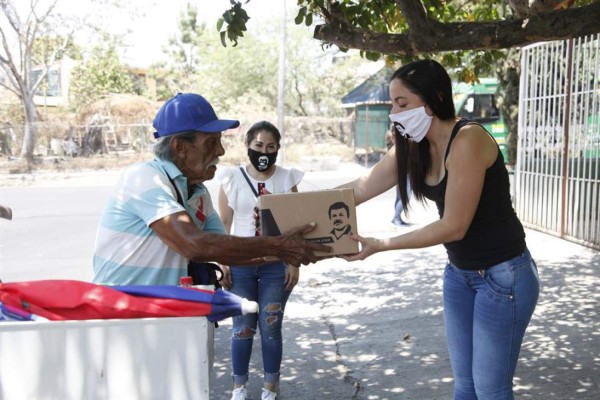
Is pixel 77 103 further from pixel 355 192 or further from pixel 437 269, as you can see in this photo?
pixel 355 192

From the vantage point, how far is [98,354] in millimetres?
1874

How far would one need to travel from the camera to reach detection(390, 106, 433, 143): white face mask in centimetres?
280

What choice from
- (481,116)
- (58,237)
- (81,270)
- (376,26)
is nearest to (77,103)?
(481,116)

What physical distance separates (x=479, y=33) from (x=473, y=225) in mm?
1795

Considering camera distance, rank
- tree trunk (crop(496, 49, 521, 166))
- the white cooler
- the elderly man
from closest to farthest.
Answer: the white cooler → the elderly man → tree trunk (crop(496, 49, 521, 166))

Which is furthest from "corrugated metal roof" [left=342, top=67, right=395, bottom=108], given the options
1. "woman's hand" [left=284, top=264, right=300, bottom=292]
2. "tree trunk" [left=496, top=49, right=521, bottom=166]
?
"woman's hand" [left=284, top=264, right=300, bottom=292]

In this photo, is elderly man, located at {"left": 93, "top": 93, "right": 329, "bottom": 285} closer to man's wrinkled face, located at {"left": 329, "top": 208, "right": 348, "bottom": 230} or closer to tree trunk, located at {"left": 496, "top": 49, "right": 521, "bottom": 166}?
man's wrinkled face, located at {"left": 329, "top": 208, "right": 348, "bottom": 230}

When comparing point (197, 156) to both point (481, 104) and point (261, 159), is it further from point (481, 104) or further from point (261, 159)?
point (481, 104)

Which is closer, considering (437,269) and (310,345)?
(310,345)

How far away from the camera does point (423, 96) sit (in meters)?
2.79

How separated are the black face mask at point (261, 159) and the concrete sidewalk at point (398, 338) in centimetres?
109

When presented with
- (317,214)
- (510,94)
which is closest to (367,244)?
(317,214)

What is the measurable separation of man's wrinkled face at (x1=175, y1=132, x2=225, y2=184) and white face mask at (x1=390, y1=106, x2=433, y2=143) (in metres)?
0.78

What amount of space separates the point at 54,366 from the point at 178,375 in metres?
0.35
